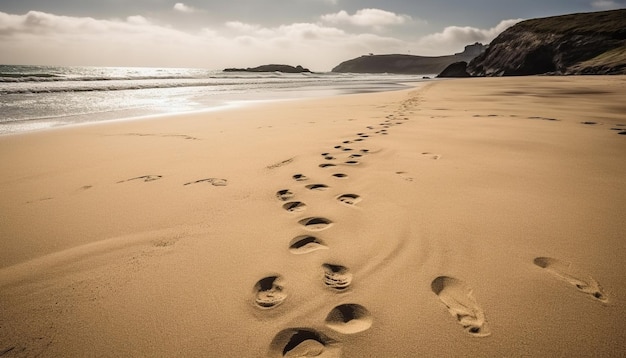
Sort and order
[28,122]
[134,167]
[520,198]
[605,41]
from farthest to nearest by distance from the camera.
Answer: [605,41], [28,122], [134,167], [520,198]

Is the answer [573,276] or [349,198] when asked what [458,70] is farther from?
[573,276]

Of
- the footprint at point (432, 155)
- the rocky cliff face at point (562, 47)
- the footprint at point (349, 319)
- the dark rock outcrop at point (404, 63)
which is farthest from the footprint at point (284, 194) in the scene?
the dark rock outcrop at point (404, 63)

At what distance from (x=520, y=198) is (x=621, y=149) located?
6.56 ft

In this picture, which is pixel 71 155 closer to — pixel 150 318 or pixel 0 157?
pixel 0 157

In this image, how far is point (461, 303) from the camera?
1108 millimetres

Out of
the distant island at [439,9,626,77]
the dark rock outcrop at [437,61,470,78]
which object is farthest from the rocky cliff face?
the dark rock outcrop at [437,61,470,78]

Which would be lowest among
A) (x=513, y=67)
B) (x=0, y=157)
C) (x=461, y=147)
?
(x=0, y=157)

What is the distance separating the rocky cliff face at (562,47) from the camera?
2666cm

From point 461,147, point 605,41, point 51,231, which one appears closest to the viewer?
point 51,231

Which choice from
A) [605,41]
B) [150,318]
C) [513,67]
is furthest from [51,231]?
[513,67]

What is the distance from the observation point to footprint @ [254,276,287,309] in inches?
45.3

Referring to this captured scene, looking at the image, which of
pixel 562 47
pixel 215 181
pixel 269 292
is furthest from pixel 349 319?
pixel 562 47

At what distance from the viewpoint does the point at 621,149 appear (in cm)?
288

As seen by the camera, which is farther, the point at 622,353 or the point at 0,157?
the point at 0,157
